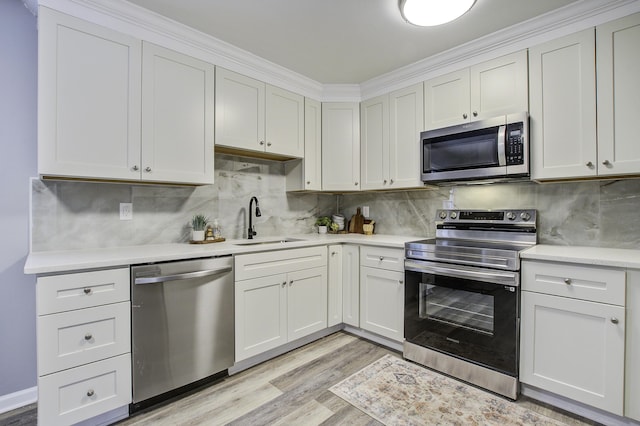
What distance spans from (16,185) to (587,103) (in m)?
3.55

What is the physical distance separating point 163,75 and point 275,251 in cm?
146

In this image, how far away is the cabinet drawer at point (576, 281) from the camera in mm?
1585

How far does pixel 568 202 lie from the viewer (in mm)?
2182

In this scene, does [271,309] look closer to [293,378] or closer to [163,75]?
[293,378]

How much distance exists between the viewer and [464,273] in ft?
6.74

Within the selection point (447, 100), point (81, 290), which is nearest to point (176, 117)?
point (81, 290)

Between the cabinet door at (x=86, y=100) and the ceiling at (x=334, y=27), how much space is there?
368 millimetres

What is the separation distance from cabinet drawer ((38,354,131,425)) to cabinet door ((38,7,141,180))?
42.1 inches

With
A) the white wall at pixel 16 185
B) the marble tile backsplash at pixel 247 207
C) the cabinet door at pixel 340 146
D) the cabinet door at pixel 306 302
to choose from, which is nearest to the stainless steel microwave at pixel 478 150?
the marble tile backsplash at pixel 247 207

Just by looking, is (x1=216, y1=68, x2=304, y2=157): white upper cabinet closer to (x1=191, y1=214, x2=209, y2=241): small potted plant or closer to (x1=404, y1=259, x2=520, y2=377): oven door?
(x1=191, y1=214, x2=209, y2=241): small potted plant

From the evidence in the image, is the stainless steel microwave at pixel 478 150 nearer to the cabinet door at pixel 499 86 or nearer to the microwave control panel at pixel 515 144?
the microwave control panel at pixel 515 144

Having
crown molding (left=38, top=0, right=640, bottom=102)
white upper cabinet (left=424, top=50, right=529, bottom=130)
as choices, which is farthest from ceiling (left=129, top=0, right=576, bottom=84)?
white upper cabinet (left=424, top=50, right=529, bottom=130)

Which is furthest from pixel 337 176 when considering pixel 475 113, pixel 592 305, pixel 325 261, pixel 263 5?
pixel 592 305

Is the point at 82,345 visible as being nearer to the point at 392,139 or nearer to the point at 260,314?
the point at 260,314
